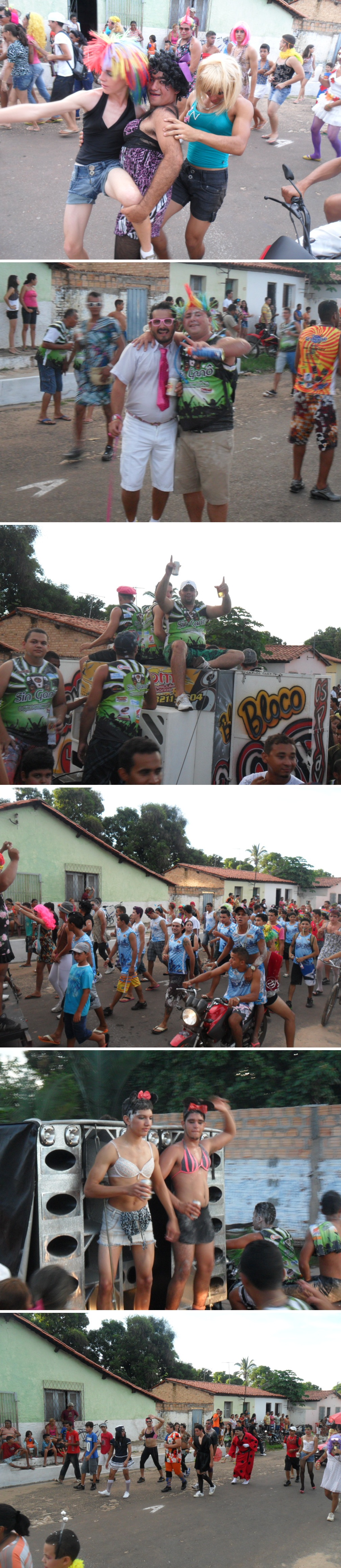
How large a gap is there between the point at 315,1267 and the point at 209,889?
2110 mm

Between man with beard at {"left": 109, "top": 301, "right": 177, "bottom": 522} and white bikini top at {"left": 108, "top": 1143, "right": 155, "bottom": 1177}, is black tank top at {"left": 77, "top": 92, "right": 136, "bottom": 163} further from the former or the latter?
white bikini top at {"left": 108, "top": 1143, "right": 155, "bottom": 1177}

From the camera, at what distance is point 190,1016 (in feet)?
18.7

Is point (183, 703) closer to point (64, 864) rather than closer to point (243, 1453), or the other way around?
point (64, 864)

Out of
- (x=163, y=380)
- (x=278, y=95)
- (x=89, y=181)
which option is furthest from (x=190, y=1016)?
(x=278, y=95)

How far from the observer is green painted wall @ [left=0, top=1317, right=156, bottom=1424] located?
559cm

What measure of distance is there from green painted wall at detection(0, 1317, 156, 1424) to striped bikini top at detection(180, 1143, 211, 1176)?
1136 mm

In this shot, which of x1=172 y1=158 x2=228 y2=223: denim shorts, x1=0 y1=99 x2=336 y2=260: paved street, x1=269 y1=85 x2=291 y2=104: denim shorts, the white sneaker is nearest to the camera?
the white sneaker

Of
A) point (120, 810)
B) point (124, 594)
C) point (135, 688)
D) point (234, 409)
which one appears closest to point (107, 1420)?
point (120, 810)

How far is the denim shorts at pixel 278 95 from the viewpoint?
360 inches

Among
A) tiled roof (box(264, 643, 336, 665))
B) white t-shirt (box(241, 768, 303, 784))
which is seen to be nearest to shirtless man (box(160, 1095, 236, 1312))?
white t-shirt (box(241, 768, 303, 784))

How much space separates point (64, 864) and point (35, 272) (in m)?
3.06

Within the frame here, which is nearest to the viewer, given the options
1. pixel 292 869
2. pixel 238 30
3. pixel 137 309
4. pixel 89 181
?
pixel 137 309

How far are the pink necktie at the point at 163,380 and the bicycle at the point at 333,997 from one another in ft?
10.1

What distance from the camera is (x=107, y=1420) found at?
559 cm
